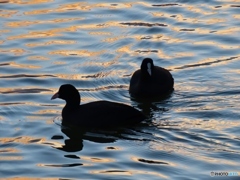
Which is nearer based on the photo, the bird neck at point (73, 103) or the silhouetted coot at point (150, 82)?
the bird neck at point (73, 103)

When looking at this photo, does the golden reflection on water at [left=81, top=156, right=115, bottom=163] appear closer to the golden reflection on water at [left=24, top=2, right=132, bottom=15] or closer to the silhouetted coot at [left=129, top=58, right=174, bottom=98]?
the silhouetted coot at [left=129, top=58, right=174, bottom=98]

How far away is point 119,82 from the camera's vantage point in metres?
18.1

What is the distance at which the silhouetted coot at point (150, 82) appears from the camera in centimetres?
1739

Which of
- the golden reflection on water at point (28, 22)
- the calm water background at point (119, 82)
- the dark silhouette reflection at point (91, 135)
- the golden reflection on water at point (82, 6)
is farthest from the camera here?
the golden reflection on water at point (82, 6)

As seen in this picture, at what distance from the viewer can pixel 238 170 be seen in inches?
517

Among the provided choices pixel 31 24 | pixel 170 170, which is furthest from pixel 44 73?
pixel 170 170

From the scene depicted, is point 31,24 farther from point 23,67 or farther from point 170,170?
point 170,170

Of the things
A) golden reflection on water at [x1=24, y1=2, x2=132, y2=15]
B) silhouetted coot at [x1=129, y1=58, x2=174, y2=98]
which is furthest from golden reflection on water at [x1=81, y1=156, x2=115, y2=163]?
golden reflection on water at [x1=24, y1=2, x2=132, y2=15]

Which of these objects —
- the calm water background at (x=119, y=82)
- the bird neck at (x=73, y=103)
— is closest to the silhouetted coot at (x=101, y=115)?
the bird neck at (x=73, y=103)

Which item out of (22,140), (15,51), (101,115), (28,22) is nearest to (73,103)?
(101,115)

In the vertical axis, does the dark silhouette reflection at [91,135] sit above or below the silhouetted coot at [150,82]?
below

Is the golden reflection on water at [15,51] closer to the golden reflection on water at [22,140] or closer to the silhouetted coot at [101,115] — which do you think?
the silhouetted coot at [101,115]

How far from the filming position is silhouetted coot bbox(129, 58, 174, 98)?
57.1 ft

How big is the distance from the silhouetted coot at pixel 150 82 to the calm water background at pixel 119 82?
0.23m
